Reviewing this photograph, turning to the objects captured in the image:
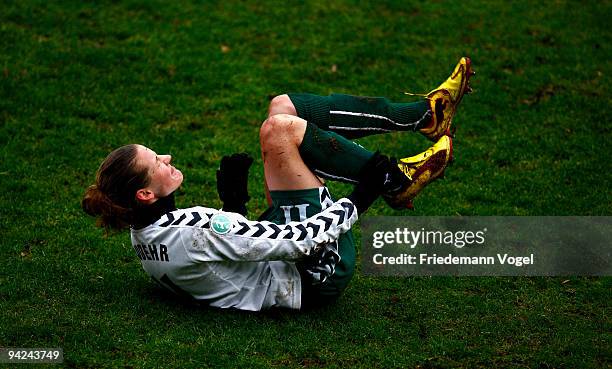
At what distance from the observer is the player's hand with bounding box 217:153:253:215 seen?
5805 mm

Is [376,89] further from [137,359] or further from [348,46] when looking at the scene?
[137,359]

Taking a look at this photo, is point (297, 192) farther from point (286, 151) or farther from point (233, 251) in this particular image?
point (233, 251)

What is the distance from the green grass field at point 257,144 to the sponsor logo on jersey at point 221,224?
634mm

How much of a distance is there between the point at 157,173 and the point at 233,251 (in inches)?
25.6

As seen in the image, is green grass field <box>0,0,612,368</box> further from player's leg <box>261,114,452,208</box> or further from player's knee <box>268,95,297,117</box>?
player's knee <box>268,95,297,117</box>

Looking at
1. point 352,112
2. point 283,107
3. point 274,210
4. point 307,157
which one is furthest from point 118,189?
point 352,112

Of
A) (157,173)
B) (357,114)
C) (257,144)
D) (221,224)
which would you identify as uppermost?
(357,114)

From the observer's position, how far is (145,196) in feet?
17.5

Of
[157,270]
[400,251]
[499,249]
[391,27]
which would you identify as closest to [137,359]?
[157,270]

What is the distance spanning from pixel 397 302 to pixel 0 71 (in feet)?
18.8

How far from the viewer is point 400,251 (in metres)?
7.04

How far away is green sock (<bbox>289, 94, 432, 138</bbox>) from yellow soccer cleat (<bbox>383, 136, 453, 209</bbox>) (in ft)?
1.35

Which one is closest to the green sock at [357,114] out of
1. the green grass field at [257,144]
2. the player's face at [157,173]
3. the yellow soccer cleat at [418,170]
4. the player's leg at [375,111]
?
the player's leg at [375,111]

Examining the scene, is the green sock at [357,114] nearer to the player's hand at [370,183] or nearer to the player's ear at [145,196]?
the player's hand at [370,183]
